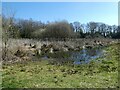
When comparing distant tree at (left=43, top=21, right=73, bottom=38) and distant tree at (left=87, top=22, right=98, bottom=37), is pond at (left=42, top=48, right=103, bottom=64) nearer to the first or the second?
distant tree at (left=43, top=21, right=73, bottom=38)

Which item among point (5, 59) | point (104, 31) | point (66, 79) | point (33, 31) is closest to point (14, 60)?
point (5, 59)

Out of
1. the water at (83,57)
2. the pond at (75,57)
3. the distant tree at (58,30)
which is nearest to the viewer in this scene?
the water at (83,57)

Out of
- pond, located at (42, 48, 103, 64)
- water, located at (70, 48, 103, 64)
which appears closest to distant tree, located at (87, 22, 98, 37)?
water, located at (70, 48, 103, 64)

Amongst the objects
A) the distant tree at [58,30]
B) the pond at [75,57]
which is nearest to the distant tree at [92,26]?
the distant tree at [58,30]

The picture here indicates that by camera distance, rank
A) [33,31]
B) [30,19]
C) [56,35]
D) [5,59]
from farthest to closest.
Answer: [30,19]
[33,31]
[56,35]
[5,59]

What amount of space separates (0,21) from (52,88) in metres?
13.6

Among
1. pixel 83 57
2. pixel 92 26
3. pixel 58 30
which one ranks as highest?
pixel 92 26

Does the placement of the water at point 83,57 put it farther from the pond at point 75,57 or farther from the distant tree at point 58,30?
the distant tree at point 58,30

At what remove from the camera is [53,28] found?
64.0 metres

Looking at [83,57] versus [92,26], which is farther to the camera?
[92,26]

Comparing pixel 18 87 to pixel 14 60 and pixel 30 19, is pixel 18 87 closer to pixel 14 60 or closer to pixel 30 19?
pixel 14 60

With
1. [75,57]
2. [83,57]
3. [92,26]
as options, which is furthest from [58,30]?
[75,57]

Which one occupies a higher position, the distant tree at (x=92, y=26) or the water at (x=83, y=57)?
the distant tree at (x=92, y=26)

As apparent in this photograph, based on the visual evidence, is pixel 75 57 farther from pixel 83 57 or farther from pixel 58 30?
pixel 58 30
